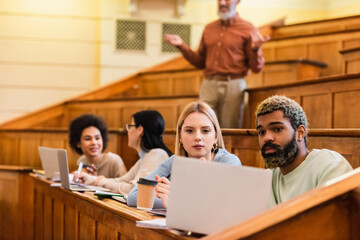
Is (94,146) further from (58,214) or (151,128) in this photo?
(151,128)

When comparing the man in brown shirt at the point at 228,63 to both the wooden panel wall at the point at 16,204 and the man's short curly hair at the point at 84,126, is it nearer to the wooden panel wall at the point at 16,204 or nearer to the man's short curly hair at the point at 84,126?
the man's short curly hair at the point at 84,126

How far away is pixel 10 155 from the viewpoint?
3615mm

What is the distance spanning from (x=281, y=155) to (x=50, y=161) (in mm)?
1355

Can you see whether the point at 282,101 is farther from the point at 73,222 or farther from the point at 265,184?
the point at 73,222

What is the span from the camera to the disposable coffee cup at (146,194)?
1520 millimetres

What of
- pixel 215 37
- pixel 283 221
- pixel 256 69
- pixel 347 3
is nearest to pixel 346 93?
pixel 256 69

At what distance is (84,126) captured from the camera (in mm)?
2779

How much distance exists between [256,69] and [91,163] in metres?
0.96

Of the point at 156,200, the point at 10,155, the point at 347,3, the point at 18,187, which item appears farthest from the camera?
the point at 347,3

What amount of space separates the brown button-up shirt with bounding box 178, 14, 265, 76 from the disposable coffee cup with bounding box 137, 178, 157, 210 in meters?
1.37

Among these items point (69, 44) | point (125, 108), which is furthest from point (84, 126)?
point (69, 44)

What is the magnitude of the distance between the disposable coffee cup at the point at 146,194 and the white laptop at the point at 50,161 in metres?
0.80

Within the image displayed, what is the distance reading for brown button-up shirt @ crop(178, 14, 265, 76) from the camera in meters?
2.79

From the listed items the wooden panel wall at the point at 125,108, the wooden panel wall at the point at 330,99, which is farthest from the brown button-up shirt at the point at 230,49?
the wooden panel wall at the point at 125,108
